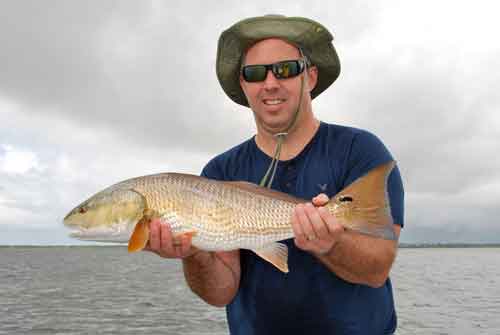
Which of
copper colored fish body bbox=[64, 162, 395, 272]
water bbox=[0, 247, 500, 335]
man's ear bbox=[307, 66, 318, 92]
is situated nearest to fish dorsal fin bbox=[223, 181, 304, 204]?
copper colored fish body bbox=[64, 162, 395, 272]

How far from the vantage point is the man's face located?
4.38 m

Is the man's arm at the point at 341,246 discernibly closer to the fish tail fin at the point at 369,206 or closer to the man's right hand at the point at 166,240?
the fish tail fin at the point at 369,206

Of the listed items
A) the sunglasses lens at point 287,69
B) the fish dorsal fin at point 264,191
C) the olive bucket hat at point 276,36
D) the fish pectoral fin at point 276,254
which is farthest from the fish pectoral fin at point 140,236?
the olive bucket hat at point 276,36

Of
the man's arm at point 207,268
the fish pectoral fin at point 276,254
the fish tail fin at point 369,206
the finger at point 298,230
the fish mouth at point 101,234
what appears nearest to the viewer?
the fish tail fin at point 369,206

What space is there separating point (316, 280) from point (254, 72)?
196 cm

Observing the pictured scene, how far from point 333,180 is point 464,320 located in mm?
24948

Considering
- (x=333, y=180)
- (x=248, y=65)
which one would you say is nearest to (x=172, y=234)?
(x=333, y=180)

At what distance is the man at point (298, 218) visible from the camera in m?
3.84

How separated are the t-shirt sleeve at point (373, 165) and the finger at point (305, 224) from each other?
2.12 ft

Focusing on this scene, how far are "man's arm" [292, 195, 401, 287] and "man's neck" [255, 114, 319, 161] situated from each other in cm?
84

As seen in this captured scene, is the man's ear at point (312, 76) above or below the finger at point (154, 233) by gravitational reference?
above

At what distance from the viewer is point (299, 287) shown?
407cm

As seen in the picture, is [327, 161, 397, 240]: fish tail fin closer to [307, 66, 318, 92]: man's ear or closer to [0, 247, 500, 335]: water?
[307, 66, 318, 92]: man's ear

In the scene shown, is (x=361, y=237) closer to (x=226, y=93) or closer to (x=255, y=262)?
(x=255, y=262)
